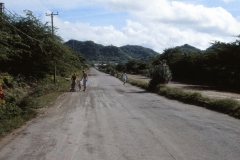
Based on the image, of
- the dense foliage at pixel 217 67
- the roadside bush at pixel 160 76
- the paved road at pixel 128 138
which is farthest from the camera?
the dense foliage at pixel 217 67

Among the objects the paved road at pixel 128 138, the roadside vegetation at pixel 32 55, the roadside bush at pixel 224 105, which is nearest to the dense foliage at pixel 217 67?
the roadside vegetation at pixel 32 55

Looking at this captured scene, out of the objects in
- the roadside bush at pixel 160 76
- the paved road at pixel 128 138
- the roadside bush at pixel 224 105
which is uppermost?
the roadside bush at pixel 160 76

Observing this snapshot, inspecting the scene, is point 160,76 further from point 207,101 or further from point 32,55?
point 32,55

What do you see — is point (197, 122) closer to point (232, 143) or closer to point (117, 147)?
point (232, 143)

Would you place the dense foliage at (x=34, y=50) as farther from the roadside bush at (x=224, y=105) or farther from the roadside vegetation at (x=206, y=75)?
the roadside bush at (x=224, y=105)

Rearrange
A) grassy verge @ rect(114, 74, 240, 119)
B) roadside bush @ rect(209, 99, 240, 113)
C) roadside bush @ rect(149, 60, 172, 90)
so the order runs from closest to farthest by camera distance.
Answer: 1. grassy verge @ rect(114, 74, 240, 119)
2. roadside bush @ rect(209, 99, 240, 113)
3. roadside bush @ rect(149, 60, 172, 90)

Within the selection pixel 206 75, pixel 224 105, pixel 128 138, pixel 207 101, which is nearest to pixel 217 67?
pixel 206 75

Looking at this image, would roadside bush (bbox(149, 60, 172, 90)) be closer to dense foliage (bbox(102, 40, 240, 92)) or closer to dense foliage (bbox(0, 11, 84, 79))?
dense foliage (bbox(102, 40, 240, 92))

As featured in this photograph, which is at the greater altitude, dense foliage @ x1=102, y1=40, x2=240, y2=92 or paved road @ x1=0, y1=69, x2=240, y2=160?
dense foliage @ x1=102, y1=40, x2=240, y2=92

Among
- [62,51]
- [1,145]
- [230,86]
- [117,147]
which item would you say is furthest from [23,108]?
[230,86]

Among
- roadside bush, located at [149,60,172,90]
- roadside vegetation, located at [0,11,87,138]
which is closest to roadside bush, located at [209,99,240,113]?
roadside bush, located at [149,60,172,90]

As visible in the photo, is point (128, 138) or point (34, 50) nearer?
point (128, 138)

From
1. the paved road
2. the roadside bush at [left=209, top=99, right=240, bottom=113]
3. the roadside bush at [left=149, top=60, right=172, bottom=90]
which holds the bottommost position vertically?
the paved road

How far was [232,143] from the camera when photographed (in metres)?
7.25
